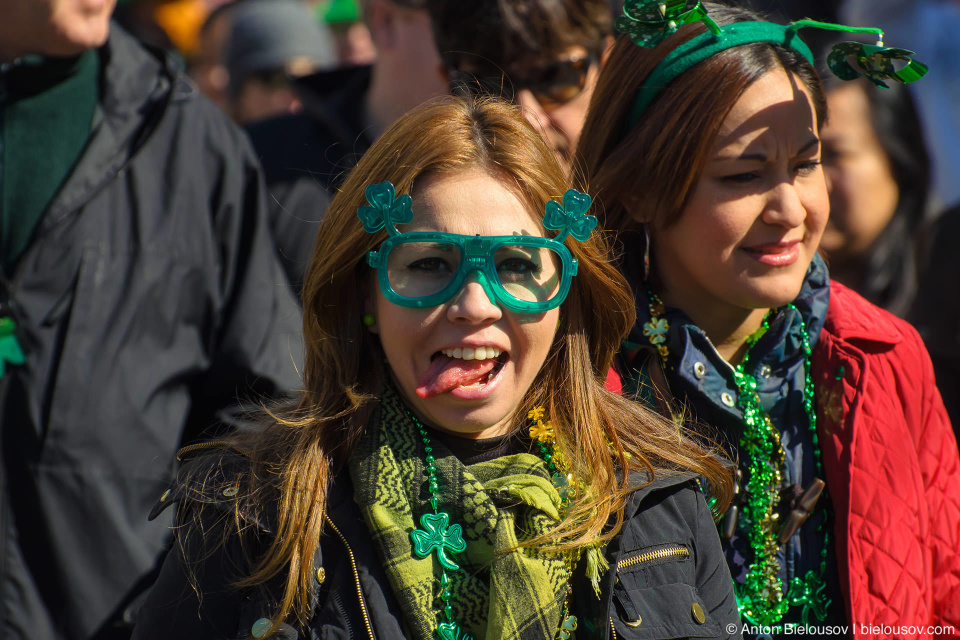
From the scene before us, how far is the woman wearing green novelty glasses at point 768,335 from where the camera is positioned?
2.49 m

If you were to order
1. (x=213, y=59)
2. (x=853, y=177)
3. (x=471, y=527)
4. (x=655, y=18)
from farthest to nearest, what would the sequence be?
(x=213, y=59)
(x=853, y=177)
(x=655, y=18)
(x=471, y=527)

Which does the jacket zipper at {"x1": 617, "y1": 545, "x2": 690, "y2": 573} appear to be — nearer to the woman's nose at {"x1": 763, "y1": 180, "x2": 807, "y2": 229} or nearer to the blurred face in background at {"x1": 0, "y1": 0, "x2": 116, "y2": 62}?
the woman's nose at {"x1": 763, "y1": 180, "x2": 807, "y2": 229}

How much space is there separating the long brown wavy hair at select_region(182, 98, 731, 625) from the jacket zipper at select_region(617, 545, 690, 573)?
0.27 feet

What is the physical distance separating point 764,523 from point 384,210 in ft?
4.22

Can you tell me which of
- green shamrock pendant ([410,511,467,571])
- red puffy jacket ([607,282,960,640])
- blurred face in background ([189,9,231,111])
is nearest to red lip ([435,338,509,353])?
green shamrock pendant ([410,511,467,571])

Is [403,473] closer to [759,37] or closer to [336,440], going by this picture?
[336,440]

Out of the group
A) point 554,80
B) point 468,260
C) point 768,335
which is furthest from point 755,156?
point 554,80

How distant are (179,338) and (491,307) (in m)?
1.31

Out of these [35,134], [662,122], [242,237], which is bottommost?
[242,237]

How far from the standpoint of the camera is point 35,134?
2998 mm

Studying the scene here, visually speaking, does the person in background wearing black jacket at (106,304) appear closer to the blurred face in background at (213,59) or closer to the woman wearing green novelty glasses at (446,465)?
the woman wearing green novelty glasses at (446,465)

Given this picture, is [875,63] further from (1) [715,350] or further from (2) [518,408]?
(2) [518,408]

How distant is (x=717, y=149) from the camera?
2.51 m

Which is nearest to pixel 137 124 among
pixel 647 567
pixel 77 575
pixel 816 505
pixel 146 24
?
pixel 77 575
